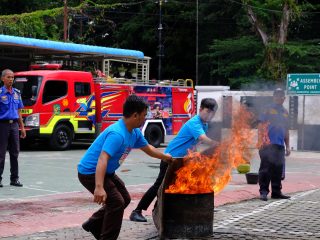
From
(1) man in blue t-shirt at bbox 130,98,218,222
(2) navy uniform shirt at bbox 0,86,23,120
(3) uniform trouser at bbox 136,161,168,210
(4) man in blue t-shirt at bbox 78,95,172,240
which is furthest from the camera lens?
(2) navy uniform shirt at bbox 0,86,23,120

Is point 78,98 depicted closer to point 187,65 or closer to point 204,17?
Result: point 204,17

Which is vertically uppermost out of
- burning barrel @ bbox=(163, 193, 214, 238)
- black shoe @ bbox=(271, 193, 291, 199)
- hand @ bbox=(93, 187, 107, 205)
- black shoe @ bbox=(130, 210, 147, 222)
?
hand @ bbox=(93, 187, 107, 205)

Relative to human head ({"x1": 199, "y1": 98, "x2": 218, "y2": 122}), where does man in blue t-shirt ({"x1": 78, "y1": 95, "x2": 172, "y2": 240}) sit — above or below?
below

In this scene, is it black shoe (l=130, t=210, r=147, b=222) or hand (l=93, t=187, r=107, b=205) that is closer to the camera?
hand (l=93, t=187, r=107, b=205)

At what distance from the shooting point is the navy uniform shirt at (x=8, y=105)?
9547mm

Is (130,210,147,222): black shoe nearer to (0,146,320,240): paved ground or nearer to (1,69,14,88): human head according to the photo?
(0,146,320,240): paved ground

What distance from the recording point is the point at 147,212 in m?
8.00

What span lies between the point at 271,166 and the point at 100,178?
16.5ft

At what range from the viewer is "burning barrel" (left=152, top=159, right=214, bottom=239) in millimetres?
6219

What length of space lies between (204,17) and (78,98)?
763 inches

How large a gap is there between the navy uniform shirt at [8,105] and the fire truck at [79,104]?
866 cm

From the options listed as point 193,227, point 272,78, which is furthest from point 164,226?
point 272,78

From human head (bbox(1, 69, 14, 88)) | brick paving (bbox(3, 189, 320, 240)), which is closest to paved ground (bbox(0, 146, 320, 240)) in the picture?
brick paving (bbox(3, 189, 320, 240))

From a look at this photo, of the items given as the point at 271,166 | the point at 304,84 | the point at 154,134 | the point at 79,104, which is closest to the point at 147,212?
the point at 271,166
